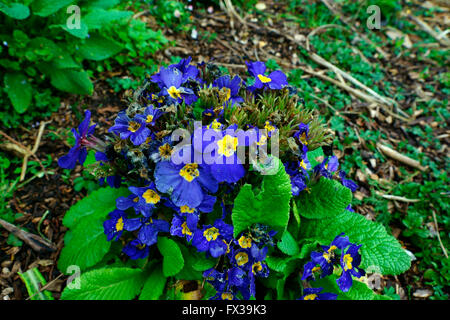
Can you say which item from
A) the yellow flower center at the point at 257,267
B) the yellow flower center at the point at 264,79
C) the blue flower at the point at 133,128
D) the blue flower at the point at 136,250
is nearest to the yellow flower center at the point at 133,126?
the blue flower at the point at 133,128

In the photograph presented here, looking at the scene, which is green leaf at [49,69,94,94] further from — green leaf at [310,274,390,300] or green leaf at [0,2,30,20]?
green leaf at [310,274,390,300]

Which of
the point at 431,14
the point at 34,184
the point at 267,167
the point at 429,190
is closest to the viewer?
the point at 267,167

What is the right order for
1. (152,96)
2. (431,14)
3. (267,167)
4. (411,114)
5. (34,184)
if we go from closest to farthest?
1. (267,167)
2. (152,96)
3. (34,184)
4. (411,114)
5. (431,14)

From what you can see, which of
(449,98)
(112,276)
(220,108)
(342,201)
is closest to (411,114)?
(449,98)

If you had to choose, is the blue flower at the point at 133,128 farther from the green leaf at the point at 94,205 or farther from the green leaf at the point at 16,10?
the green leaf at the point at 16,10

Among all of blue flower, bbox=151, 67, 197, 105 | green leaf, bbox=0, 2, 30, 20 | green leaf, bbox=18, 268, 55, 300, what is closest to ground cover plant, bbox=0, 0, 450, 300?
green leaf, bbox=18, 268, 55, 300

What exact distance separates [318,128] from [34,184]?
241 cm

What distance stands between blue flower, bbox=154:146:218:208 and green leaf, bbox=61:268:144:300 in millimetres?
775

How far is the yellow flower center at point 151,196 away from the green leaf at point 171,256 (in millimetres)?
281

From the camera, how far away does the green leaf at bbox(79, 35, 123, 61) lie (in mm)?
3205

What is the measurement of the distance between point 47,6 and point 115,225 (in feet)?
6.76

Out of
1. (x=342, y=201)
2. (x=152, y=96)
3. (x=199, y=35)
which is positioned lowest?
(x=342, y=201)

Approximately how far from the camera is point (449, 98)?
423cm

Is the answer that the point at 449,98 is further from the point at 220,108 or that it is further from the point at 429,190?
the point at 220,108
